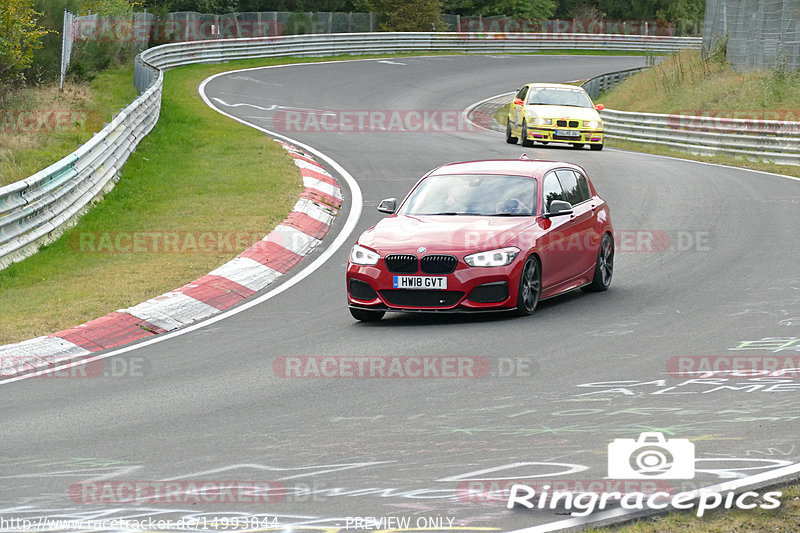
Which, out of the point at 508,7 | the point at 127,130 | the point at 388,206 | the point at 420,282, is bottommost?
the point at 420,282

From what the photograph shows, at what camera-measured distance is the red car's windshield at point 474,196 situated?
12.4m

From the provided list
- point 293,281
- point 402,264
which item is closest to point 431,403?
point 402,264

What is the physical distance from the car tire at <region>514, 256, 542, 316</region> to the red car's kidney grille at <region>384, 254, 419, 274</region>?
1024 millimetres

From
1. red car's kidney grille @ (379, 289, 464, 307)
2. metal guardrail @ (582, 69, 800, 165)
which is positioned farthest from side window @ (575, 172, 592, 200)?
metal guardrail @ (582, 69, 800, 165)

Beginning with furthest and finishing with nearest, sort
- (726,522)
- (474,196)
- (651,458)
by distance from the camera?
1. (474,196)
2. (651,458)
3. (726,522)

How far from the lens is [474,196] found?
12594 millimetres

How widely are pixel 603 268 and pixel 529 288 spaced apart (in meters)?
1.93

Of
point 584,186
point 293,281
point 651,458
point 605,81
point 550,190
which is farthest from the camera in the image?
point 605,81

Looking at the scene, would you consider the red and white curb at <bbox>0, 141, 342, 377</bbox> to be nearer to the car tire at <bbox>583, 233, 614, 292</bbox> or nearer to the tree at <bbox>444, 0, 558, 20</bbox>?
the car tire at <bbox>583, 233, 614, 292</bbox>

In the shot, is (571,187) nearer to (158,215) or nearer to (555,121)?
(158,215)

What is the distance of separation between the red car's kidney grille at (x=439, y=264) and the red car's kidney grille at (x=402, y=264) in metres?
0.08

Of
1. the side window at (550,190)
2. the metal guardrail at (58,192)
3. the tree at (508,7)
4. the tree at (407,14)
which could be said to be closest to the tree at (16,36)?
the metal guardrail at (58,192)

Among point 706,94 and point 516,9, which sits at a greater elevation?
point 516,9

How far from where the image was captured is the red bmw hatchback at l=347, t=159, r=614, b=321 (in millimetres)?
11289
